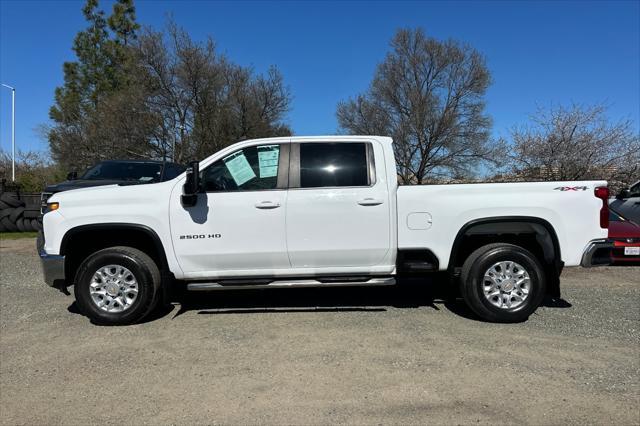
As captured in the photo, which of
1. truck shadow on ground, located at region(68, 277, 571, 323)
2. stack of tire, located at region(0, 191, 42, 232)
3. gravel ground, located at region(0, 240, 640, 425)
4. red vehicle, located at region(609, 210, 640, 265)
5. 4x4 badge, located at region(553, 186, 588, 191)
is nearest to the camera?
gravel ground, located at region(0, 240, 640, 425)

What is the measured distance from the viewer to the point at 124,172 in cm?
904

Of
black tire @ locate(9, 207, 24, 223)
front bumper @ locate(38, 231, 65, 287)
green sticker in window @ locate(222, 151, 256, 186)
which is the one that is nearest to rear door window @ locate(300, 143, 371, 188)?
green sticker in window @ locate(222, 151, 256, 186)

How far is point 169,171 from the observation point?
9398 mm

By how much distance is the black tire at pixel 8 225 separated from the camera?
1432cm

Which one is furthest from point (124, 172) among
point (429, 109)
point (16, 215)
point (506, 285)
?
point (429, 109)

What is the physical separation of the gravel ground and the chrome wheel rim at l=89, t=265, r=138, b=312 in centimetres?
29

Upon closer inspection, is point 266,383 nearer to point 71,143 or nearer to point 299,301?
point 299,301

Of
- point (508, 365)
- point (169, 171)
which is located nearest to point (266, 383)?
point (508, 365)

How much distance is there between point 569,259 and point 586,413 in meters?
2.20

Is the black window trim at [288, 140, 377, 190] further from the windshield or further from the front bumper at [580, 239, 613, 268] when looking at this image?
the windshield

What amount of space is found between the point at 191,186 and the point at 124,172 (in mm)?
4923

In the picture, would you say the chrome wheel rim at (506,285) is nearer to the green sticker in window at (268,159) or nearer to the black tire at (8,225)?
the green sticker in window at (268,159)

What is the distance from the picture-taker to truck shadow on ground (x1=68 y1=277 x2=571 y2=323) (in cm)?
554

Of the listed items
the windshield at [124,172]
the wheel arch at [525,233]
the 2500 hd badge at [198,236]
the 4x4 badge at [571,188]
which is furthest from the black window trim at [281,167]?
the windshield at [124,172]
